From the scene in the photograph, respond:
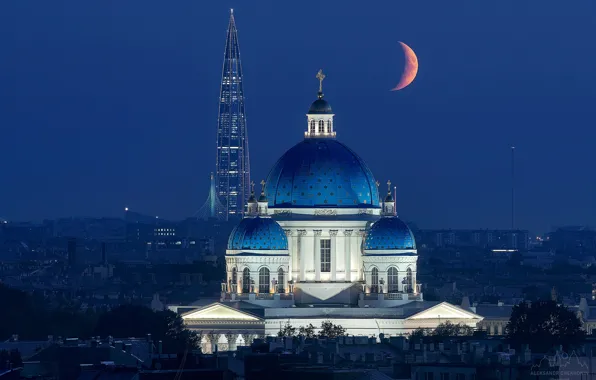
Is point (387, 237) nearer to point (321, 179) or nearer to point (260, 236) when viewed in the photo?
point (321, 179)

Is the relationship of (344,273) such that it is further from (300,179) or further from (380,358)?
(380,358)

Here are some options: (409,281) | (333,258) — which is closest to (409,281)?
(409,281)

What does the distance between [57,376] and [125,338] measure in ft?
117

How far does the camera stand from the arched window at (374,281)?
173000mm

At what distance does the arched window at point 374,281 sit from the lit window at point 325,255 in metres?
2.47

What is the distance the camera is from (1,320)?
163 meters

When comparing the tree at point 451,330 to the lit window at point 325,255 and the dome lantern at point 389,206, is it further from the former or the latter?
the lit window at point 325,255

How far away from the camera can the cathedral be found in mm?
170000

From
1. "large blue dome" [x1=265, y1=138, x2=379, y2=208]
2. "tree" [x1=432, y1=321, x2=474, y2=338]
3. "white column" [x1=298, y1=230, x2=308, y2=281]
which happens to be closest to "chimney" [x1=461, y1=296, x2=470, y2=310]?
"large blue dome" [x1=265, y1=138, x2=379, y2=208]

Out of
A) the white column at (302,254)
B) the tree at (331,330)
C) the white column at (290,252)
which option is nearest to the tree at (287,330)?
the tree at (331,330)

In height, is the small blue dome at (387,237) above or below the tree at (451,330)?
above

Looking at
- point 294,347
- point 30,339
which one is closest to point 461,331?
point 30,339

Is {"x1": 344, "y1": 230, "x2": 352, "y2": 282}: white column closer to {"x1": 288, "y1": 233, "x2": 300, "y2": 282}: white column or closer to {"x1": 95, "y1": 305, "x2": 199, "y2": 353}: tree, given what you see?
{"x1": 288, "y1": 233, "x2": 300, "y2": 282}: white column

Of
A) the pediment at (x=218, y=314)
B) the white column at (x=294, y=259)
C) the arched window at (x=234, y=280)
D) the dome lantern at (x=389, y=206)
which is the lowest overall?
the pediment at (x=218, y=314)
